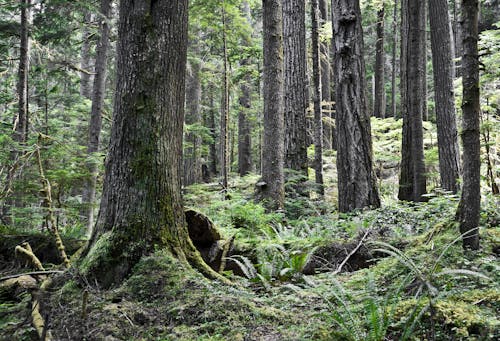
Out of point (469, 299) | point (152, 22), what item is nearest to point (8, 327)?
point (152, 22)

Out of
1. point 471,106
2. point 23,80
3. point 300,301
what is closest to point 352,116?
point 471,106

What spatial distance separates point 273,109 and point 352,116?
1812 mm

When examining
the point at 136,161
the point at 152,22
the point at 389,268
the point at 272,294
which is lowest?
the point at 272,294

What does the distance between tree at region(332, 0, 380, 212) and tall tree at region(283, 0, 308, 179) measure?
8.28ft

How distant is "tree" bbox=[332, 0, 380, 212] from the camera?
23.4ft

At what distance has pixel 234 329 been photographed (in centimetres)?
268

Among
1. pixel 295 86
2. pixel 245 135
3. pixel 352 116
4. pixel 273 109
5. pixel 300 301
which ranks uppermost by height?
pixel 295 86

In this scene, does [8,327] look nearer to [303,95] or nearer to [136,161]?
[136,161]

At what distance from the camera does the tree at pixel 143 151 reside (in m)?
3.53

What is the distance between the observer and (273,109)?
834 cm

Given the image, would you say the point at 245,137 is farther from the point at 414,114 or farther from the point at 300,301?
the point at 300,301

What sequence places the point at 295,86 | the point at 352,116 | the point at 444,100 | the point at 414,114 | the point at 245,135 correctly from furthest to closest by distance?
1. the point at 245,135
2. the point at 295,86
3. the point at 444,100
4. the point at 414,114
5. the point at 352,116

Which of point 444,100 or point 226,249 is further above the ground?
point 444,100

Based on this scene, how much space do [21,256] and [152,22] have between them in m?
3.10
